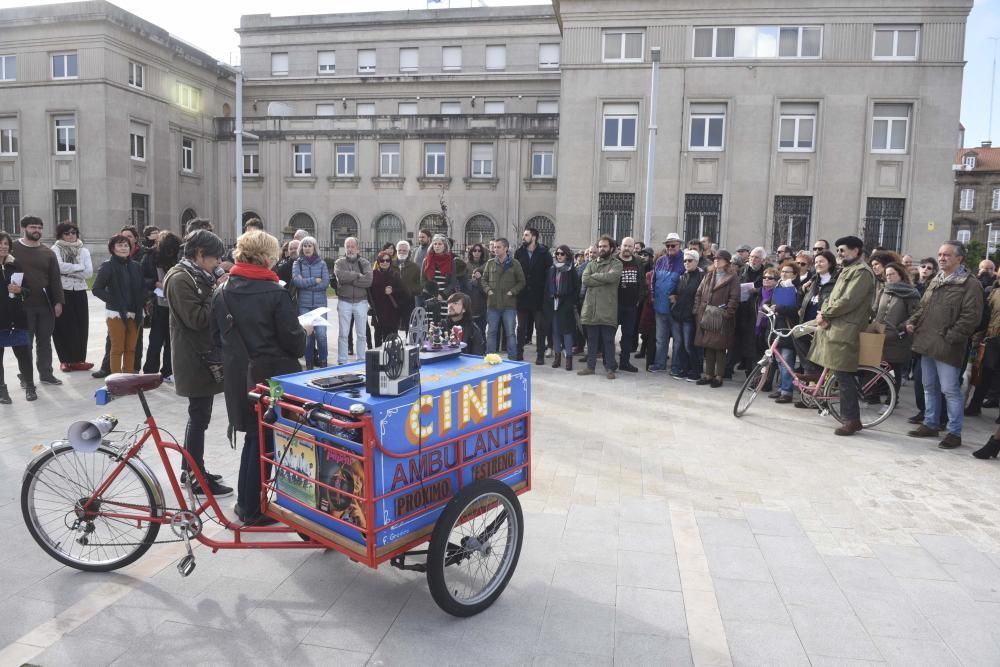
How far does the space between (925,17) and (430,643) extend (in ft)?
104

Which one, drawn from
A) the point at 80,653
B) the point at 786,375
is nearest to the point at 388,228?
the point at 786,375

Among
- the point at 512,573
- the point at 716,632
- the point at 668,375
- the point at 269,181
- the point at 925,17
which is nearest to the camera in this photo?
the point at 716,632

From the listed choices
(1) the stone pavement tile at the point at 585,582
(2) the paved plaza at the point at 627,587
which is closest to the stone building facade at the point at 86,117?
(2) the paved plaza at the point at 627,587

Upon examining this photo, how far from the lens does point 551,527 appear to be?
16.2ft

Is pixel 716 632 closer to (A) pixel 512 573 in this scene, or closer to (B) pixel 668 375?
(A) pixel 512 573

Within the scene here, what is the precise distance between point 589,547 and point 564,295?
6726 millimetres

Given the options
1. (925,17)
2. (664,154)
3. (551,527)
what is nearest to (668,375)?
(551,527)

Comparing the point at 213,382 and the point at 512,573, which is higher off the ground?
the point at 213,382

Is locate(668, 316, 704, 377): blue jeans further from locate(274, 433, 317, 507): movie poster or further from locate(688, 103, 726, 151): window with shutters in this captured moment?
locate(688, 103, 726, 151): window with shutters

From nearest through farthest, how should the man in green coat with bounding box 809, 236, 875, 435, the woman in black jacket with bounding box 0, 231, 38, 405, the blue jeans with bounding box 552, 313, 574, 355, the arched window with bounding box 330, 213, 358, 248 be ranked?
the man in green coat with bounding box 809, 236, 875, 435
the woman in black jacket with bounding box 0, 231, 38, 405
the blue jeans with bounding box 552, 313, 574, 355
the arched window with bounding box 330, 213, 358, 248

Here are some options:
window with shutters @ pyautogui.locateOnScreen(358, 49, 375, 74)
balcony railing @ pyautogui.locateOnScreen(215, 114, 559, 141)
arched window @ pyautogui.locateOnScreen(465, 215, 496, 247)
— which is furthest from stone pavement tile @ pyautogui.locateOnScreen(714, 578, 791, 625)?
window with shutters @ pyautogui.locateOnScreen(358, 49, 375, 74)

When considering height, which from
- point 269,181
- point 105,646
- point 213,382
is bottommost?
point 105,646

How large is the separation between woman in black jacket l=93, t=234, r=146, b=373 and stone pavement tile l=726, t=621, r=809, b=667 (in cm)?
834

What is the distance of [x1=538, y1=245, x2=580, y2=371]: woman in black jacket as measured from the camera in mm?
11039
